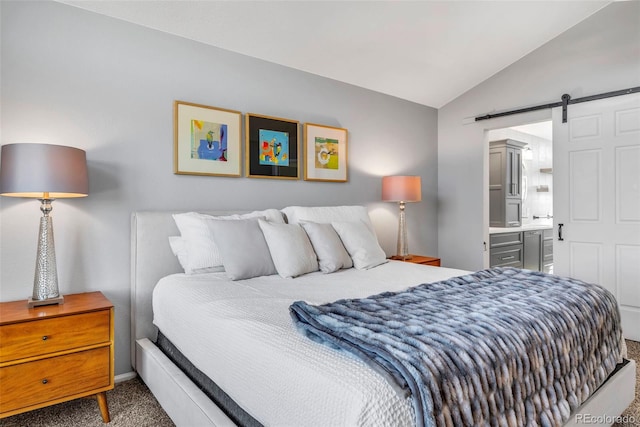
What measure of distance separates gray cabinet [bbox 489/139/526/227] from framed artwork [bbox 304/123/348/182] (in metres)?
2.83

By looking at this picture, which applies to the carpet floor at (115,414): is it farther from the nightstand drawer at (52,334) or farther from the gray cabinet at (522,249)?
the gray cabinet at (522,249)

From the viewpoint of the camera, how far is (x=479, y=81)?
424 centimetres

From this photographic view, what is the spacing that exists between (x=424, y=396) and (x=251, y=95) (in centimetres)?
272

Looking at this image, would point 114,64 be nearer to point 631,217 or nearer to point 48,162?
point 48,162

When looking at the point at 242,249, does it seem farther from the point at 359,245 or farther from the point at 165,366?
the point at 359,245

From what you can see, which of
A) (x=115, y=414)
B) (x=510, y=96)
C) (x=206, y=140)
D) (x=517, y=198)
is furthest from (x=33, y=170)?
(x=517, y=198)

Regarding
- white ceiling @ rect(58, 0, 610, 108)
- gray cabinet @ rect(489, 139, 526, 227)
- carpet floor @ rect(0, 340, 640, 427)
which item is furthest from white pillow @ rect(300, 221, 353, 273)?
gray cabinet @ rect(489, 139, 526, 227)

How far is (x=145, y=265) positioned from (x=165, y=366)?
2.55 ft

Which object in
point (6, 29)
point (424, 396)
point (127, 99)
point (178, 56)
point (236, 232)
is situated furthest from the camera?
point (178, 56)

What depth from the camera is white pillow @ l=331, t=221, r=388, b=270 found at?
8.91 feet

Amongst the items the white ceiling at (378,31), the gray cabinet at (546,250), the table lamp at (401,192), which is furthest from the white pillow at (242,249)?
the gray cabinet at (546,250)

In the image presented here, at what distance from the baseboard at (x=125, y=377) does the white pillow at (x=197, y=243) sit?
2.72 ft

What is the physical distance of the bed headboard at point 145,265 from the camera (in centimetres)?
243

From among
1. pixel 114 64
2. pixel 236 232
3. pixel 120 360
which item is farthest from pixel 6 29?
pixel 120 360
